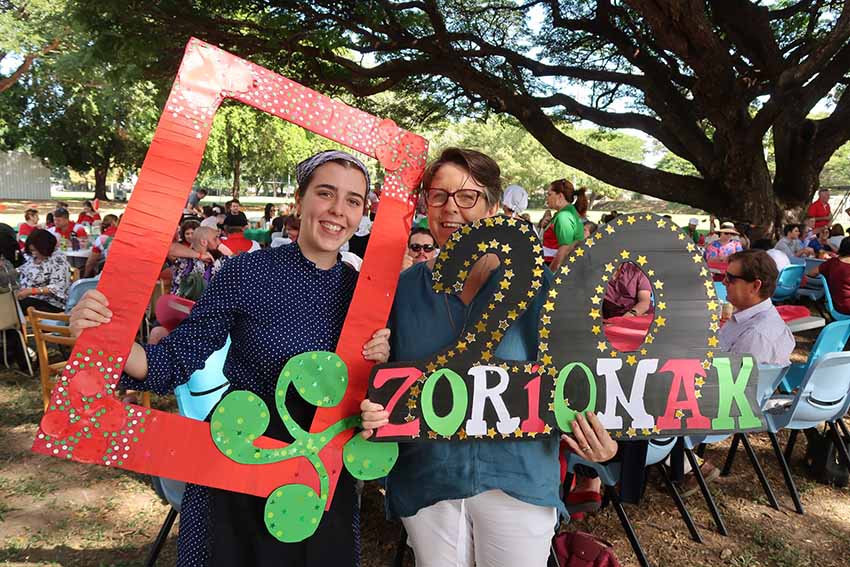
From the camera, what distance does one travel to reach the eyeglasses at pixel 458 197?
1.52m

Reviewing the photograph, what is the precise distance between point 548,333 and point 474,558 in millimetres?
620

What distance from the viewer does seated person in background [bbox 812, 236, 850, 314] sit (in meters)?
5.54

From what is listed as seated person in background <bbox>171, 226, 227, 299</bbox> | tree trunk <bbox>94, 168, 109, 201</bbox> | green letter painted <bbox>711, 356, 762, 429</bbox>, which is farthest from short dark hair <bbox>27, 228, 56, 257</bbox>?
tree trunk <bbox>94, 168, 109, 201</bbox>

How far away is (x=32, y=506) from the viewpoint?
10.5 ft

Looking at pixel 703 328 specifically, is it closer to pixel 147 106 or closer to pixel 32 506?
pixel 32 506

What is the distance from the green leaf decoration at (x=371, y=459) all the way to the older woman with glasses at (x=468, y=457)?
5 centimetres

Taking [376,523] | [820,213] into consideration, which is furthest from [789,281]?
[376,523]

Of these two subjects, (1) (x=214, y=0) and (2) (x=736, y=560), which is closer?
(2) (x=736, y=560)

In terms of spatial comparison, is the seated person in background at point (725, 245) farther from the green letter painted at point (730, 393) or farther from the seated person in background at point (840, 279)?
the green letter painted at point (730, 393)

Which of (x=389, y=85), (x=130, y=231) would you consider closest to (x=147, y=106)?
(x=389, y=85)

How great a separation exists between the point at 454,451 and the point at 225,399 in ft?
1.92

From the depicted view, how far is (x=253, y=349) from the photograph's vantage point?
1443mm

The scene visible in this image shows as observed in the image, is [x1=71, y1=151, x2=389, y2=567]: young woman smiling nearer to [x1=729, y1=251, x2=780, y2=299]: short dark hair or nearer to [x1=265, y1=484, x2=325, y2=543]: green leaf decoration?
[x1=265, y1=484, x2=325, y2=543]: green leaf decoration

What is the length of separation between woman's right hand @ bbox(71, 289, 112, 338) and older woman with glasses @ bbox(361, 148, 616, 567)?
0.68 meters
